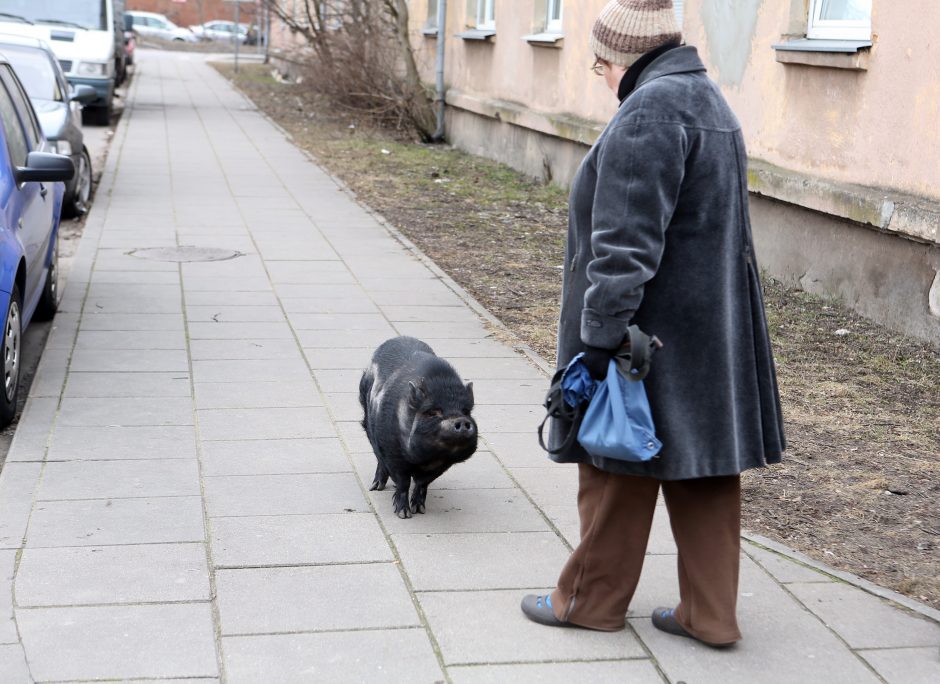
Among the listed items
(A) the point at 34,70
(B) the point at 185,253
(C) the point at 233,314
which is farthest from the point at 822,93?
(A) the point at 34,70

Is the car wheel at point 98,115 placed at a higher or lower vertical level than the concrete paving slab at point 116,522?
higher

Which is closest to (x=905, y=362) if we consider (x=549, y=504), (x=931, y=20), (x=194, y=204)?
(x=931, y=20)

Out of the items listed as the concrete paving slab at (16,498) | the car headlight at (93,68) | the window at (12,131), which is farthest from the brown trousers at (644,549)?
the car headlight at (93,68)

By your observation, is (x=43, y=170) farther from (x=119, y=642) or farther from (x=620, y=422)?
(x=620, y=422)

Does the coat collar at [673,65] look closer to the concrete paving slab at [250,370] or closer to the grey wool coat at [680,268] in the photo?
the grey wool coat at [680,268]

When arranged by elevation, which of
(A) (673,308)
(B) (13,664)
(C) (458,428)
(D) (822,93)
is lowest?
(B) (13,664)

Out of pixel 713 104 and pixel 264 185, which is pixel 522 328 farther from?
pixel 264 185

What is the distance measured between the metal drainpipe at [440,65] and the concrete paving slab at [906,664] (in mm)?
16725

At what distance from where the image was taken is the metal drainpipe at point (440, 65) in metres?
19.5

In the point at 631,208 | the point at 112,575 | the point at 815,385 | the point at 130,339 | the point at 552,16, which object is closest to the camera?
the point at 631,208

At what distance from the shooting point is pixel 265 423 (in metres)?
6.00

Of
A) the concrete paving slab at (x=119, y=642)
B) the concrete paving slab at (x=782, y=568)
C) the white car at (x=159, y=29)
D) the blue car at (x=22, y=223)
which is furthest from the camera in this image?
the white car at (x=159, y=29)

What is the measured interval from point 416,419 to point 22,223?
3.41 m

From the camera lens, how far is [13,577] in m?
4.11
